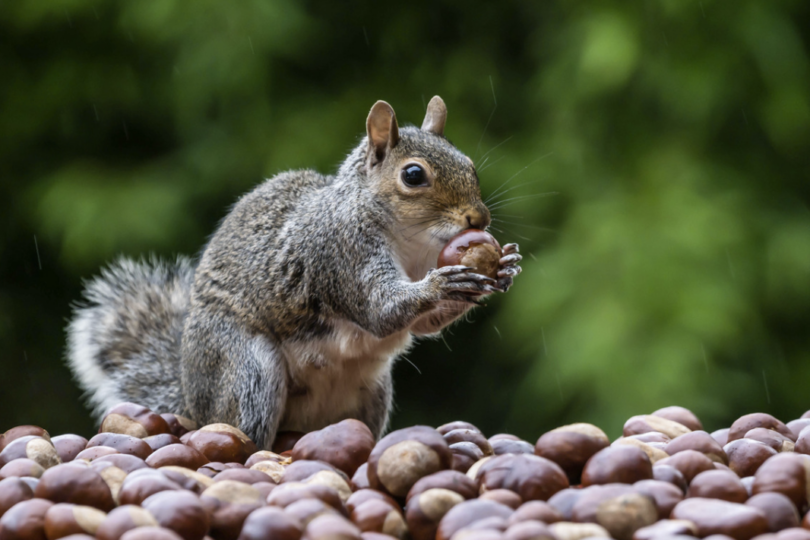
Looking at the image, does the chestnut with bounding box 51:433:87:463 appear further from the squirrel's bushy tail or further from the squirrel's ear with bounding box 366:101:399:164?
the squirrel's ear with bounding box 366:101:399:164

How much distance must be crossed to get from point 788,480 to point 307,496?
0.53 metres

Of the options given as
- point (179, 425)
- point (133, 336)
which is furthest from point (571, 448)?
point (133, 336)

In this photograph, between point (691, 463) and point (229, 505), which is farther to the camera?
point (691, 463)

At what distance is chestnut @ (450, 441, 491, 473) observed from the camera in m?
1.05

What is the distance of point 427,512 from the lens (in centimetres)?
84

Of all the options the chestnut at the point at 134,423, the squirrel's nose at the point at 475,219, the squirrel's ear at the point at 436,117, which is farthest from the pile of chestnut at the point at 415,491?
the squirrel's ear at the point at 436,117

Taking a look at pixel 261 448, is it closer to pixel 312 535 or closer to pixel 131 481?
pixel 131 481

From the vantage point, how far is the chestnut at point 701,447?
1084mm

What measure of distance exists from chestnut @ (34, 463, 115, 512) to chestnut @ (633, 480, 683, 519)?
0.57m

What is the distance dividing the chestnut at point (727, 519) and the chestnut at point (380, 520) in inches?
10.8

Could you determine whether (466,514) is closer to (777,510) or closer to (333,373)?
(777,510)

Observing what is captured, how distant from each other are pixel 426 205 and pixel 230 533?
0.70 metres

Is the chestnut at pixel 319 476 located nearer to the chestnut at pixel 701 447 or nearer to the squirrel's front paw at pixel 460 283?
the squirrel's front paw at pixel 460 283

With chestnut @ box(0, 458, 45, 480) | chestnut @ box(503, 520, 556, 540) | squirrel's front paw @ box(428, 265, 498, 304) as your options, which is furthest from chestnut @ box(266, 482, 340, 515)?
squirrel's front paw @ box(428, 265, 498, 304)
